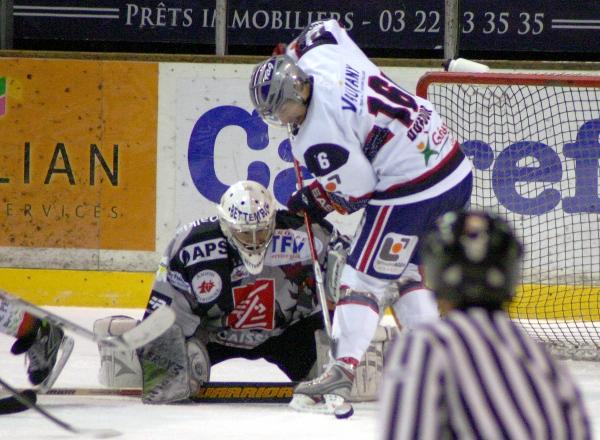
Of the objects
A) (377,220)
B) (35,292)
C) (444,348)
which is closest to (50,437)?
(377,220)

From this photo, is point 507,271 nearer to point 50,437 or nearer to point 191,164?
point 50,437

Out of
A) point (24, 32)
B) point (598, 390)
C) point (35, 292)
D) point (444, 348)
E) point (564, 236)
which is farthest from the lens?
point (24, 32)

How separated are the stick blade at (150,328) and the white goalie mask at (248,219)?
386 mm

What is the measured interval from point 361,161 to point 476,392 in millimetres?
2059

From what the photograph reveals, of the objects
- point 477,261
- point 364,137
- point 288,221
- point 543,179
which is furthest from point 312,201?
point 477,261

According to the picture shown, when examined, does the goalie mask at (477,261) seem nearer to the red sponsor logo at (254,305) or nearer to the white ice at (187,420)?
the white ice at (187,420)

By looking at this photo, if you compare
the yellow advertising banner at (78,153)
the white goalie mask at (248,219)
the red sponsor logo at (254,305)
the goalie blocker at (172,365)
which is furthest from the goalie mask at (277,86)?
the yellow advertising banner at (78,153)

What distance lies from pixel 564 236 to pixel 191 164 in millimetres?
1674

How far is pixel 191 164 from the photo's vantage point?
19.3ft

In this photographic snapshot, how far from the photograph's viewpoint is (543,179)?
5.50m

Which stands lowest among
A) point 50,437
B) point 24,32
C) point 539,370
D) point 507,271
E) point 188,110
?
point 50,437

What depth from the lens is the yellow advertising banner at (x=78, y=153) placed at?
589 centimetres

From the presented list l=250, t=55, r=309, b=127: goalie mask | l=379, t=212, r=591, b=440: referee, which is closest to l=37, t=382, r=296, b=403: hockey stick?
l=250, t=55, r=309, b=127: goalie mask

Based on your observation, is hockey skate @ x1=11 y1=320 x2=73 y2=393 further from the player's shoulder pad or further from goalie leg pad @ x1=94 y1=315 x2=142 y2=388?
the player's shoulder pad
